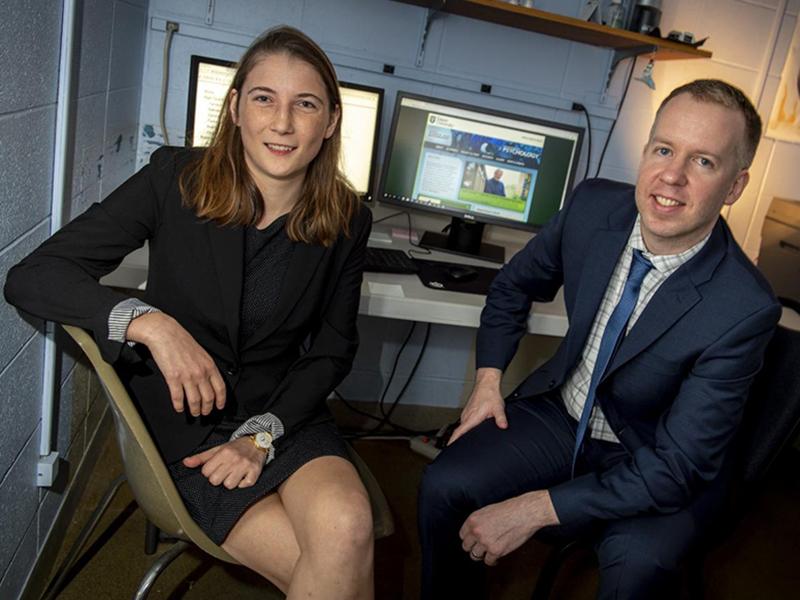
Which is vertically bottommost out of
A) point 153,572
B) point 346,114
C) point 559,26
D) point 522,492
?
point 153,572

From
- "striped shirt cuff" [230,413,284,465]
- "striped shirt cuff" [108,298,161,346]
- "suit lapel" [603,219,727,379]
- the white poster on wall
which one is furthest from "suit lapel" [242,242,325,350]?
the white poster on wall

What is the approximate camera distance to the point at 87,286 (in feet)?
4.00

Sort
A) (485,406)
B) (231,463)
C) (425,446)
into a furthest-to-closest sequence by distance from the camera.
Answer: (425,446), (485,406), (231,463)

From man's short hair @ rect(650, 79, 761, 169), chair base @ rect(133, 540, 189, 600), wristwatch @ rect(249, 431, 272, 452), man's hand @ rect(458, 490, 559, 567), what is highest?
man's short hair @ rect(650, 79, 761, 169)

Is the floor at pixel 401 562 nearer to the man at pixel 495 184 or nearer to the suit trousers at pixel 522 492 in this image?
the suit trousers at pixel 522 492

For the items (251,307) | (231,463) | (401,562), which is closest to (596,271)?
(251,307)

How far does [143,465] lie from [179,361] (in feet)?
0.57

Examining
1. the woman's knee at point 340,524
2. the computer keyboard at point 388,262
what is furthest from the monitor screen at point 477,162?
the woman's knee at point 340,524

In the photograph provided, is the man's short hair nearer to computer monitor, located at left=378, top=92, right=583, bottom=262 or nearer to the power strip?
computer monitor, located at left=378, top=92, right=583, bottom=262

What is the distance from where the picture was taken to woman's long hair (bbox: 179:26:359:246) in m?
1.38

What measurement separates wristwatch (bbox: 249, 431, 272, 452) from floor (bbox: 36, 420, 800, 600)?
0.57 m

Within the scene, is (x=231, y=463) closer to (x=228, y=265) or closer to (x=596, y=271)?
(x=228, y=265)

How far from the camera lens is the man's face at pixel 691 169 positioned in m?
1.38

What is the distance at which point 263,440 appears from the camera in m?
1.37
